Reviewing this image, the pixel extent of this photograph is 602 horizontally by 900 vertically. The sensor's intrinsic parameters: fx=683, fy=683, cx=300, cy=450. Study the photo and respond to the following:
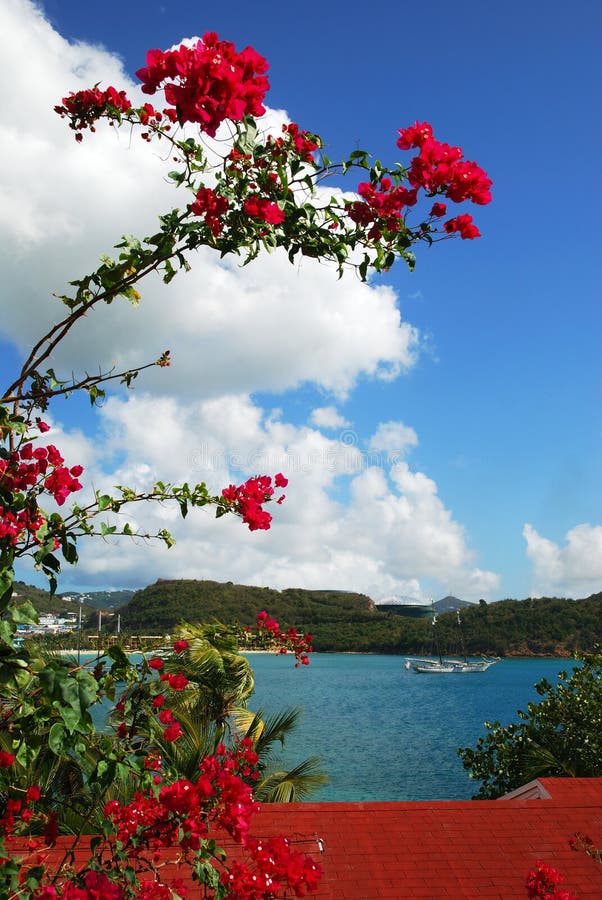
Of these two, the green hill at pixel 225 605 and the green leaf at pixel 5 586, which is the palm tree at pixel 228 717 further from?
the green hill at pixel 225 605

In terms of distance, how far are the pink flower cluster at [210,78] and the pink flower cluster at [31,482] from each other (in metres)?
1.43

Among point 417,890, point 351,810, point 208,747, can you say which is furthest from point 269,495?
point 208,747

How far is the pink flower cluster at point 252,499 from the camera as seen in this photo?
294cm

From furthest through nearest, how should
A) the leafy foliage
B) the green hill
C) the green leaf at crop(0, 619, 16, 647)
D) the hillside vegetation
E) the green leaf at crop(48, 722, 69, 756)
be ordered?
the hillside vegetation < the green hill < the leafy foliage < the green leaf at crop(0, 619, 16, 647) < the green leaf at crop(48, 722, 69, 756)

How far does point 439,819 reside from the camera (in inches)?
271

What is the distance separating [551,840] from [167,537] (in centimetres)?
579

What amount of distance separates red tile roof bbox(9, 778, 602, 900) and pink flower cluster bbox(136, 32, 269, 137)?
5657mm

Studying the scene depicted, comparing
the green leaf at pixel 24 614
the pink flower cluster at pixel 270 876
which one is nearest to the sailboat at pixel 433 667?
the pink flower cluster at pixel 270 876

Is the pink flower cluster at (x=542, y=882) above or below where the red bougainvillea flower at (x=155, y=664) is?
below

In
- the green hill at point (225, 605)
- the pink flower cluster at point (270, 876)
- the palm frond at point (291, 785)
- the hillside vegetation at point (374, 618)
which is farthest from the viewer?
the hillside vegetation at point (374, 618)

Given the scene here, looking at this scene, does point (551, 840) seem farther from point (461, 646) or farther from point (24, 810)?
point (461, 646)

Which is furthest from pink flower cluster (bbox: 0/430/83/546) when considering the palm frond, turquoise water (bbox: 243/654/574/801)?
turquoise water (bbox: 243/654/574/801)

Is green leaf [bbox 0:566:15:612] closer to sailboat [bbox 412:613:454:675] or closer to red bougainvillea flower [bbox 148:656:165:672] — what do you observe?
red bougainvillea flower [bbox 148:656:165:672]

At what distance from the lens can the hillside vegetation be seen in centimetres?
8956
